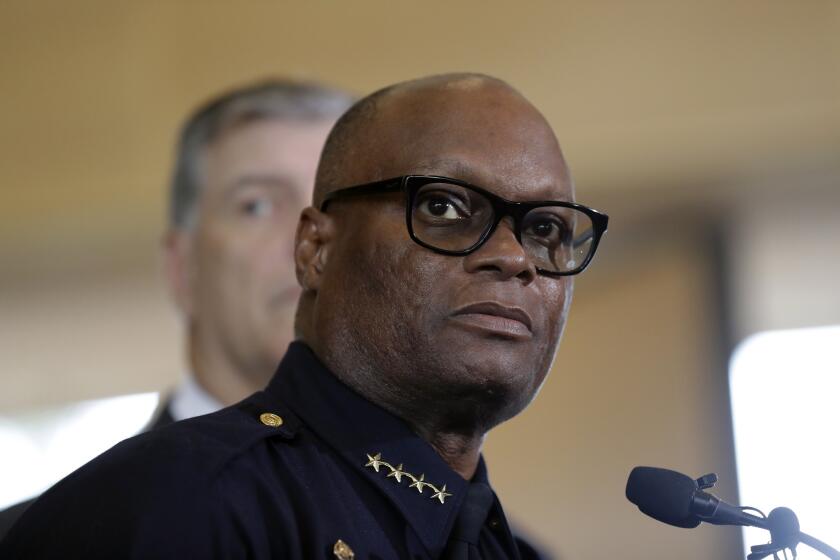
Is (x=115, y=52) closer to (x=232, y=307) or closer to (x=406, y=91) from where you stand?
(x=232, y=307)

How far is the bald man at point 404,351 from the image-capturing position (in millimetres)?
1254

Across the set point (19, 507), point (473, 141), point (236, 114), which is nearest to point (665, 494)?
point (473, 141)

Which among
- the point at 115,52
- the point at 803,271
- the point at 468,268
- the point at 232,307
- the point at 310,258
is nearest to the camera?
the point at 468,268

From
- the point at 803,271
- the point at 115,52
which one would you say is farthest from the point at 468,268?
the point at 115,52

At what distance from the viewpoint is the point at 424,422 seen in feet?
4.64

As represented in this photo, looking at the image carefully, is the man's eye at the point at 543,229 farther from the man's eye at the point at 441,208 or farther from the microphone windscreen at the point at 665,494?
the microphone windscreen at the point at 665,494

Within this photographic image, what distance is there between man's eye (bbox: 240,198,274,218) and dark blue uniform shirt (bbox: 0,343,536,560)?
135 centimetres

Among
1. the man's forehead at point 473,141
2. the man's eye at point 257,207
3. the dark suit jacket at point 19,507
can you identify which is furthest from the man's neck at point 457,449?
the man's eye at point 257,207

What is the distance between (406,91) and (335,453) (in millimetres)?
420

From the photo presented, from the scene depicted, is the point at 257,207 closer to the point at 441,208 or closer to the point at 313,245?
the point at 313,245

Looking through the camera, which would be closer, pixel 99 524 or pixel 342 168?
pixel 99 524

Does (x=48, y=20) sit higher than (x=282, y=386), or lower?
higher

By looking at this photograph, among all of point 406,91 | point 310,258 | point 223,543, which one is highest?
point 406,91

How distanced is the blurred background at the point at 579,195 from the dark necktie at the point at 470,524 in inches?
108
